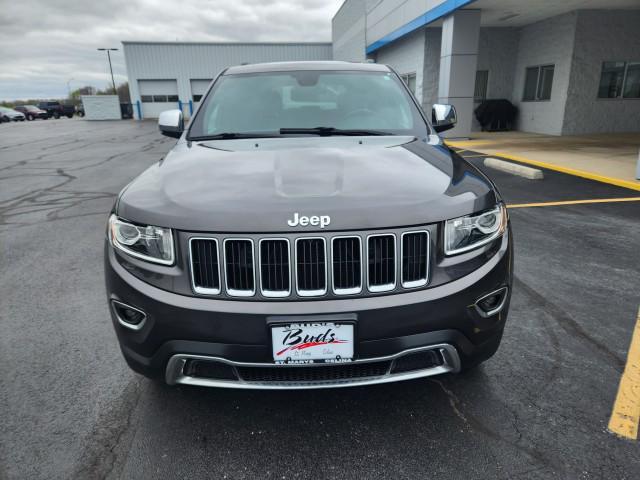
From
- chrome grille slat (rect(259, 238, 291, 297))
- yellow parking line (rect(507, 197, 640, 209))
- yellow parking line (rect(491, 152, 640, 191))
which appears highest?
chrome grille slat (rect(259, 238, 291, 297))

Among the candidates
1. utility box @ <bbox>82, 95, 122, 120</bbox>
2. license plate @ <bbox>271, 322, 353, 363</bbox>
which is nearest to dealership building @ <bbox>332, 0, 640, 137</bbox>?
license plate @ <bbox>271, 322, 353, 363</bbox>

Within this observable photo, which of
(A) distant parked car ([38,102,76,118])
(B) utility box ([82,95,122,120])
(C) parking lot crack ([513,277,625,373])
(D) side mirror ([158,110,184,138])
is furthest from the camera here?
(A) distant parked car ([38,102,76,118])

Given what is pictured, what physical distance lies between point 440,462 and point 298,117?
227 centimetres

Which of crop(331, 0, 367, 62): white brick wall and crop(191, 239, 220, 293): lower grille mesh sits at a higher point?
crop(331, 0, 367, 62): white brick wall

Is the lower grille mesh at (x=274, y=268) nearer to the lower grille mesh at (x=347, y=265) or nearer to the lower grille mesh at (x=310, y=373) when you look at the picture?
the lower grille mesh at (x=347, y=265)

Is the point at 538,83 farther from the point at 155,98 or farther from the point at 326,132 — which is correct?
the point at 155,98

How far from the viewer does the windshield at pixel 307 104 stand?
306 cm

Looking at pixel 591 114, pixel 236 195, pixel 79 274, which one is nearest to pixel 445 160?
pixel 236 195

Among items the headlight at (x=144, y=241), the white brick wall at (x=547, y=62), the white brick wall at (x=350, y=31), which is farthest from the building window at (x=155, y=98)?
the headlight at (x=144, y=241)

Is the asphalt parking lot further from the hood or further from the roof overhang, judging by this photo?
the roof overhang

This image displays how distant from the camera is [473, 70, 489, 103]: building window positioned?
1831cm

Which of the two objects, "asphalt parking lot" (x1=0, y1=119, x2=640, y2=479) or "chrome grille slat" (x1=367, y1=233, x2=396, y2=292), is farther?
"asphalt parking lot" (x1=0, y1=119, x2=640, y2=479)

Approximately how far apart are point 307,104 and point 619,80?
17.0 meters

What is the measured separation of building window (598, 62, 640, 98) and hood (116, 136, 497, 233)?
1670 cm
